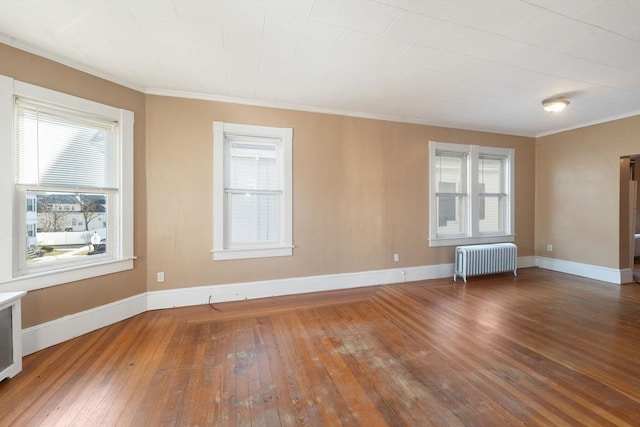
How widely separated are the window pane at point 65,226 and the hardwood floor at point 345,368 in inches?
33.9

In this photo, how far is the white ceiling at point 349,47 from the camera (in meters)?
1.91

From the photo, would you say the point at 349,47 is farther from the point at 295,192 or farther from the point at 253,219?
the point at 253,219

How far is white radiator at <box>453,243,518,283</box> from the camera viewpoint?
14.7ft

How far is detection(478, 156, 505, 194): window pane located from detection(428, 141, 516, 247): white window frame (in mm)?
95

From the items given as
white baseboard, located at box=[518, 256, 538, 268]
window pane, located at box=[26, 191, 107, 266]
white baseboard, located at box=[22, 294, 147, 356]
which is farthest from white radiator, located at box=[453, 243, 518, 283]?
window pane, located at box=[26, 191, 107, 266]

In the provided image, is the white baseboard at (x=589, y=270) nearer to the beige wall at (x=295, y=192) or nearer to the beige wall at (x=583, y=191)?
the beige wall at (x=583, y=191)

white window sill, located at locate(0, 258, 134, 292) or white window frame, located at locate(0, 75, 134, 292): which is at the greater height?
white window frame, located at locate(0, 75, 134, 292)

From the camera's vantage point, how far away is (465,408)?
167 centimetres

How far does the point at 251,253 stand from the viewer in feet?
11.9

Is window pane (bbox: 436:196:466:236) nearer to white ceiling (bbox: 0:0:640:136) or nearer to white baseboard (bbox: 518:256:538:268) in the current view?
white baseboard (bbox: 518:256:538:268)

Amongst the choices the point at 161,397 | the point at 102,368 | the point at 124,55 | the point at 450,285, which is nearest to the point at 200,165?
the point at 124,55

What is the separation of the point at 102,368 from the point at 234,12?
2976mm

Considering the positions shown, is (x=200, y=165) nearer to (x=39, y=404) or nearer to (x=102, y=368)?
(x=102, y=368)

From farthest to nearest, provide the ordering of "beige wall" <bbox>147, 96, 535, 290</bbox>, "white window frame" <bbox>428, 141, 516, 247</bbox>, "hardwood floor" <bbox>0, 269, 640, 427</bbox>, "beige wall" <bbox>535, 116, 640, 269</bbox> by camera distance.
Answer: "white window frame" <bbox>428, 141, 516, 247</bbox> → "beige wall" <bbox>535, 116, 640, 269</bbox> → "beige wall" <bbox>147, 96, 535, 290</bbox> → "hardwood floor" <bbox>0, 269, 640, 427</bbox>
